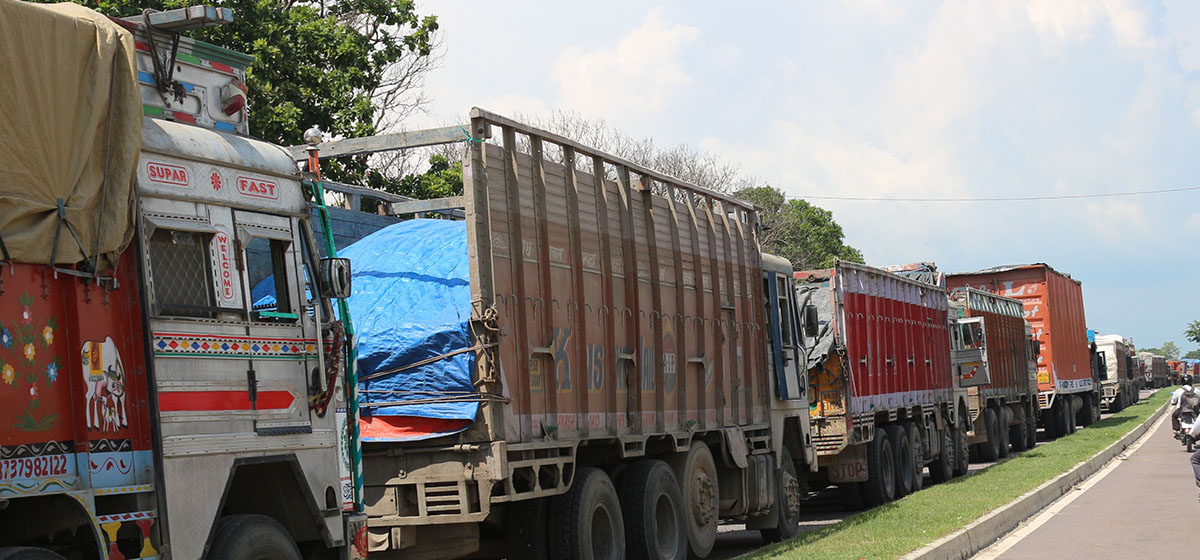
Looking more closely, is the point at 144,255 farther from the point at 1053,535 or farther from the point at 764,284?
the point at 1053,535

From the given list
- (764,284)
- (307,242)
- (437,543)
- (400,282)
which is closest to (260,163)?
(307,242)

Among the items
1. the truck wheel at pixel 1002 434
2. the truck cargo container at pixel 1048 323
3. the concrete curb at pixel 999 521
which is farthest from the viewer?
the truck cargo container at pixel 1048 323

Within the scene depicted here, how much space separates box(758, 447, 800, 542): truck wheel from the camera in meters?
13.6

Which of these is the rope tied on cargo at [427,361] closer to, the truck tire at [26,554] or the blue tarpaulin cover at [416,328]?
the blue tarpaulin cover at [416,328]

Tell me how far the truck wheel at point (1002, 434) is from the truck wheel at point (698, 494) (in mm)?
16667

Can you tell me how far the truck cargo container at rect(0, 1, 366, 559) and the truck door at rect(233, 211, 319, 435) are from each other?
0.01 meters

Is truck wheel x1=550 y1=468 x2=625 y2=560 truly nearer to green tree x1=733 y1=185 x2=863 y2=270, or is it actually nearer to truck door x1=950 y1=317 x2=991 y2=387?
truck door x1=950 y1=317 x2=991 y2=387

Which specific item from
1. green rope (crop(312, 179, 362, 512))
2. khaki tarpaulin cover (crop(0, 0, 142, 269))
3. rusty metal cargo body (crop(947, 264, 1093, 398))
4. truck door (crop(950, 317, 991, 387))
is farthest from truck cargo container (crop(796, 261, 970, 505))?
rusty metal cargo body (crop(947, 264, 1093, 398))

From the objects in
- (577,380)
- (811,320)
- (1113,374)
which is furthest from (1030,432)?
(577,380)

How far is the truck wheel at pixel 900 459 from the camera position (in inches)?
731

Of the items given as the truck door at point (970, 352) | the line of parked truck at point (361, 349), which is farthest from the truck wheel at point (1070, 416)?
the line of parked truck at point (361, 349)

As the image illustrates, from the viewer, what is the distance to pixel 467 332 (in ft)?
27.6

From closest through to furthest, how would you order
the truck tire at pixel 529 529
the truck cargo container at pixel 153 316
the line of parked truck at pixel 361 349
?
1. the truck cargo container at pixel 153 316
2. the line of parked truck at pixel 361 349
3. the truck tire at pixel 529 529

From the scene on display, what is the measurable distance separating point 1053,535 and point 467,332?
7427 millimetres
